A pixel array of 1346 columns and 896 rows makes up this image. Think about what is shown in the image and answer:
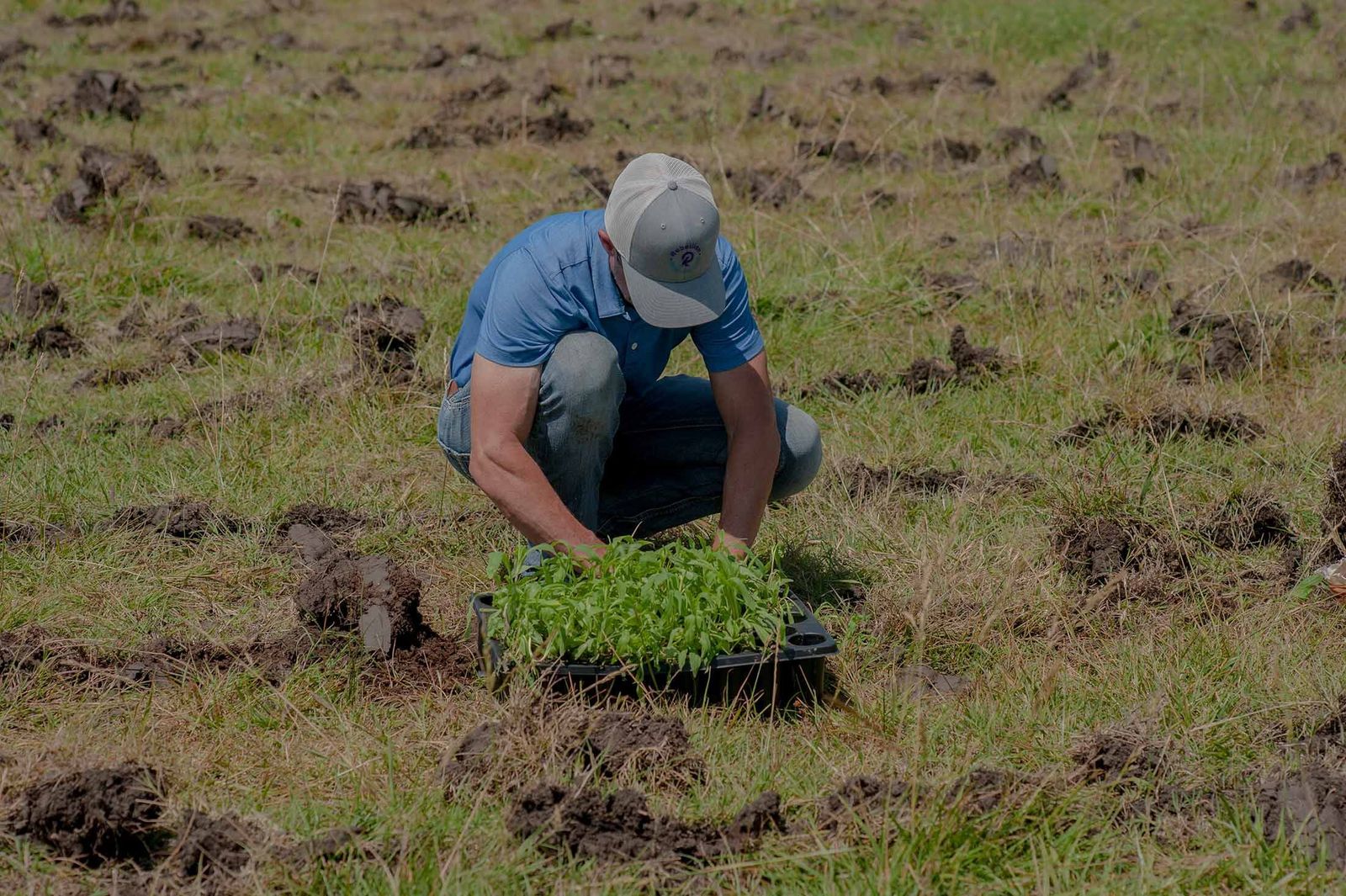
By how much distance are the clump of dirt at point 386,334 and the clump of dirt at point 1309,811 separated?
3213mm

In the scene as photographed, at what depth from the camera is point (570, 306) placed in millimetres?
3357

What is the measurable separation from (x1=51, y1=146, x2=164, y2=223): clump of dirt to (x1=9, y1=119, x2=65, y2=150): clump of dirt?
0.42m

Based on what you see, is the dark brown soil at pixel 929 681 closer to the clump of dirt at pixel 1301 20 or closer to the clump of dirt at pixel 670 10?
the clump of dirt at pixel 670 10

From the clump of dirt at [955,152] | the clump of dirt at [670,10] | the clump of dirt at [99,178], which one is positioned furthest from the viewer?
the clump of dirt at [670,10]

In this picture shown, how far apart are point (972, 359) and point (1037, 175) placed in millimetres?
2387

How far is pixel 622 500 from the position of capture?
389 centimetres

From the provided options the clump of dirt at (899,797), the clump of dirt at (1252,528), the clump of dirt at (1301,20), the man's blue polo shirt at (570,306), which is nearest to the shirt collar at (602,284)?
the man's blue polo shirt at (570,306)

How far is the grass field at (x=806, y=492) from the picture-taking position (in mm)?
2770

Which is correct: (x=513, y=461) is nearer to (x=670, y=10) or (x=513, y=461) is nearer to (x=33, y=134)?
(x=33, y=134)

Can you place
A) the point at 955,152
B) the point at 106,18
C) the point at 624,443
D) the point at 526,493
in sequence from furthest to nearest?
the point at 106,18 < the point at 955,152 < the point at 624,443 < the point at 526,493

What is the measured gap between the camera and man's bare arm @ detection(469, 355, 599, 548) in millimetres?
3266

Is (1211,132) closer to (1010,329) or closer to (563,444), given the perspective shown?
(1010,329)

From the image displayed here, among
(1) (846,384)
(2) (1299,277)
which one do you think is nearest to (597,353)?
(1) (846,384)

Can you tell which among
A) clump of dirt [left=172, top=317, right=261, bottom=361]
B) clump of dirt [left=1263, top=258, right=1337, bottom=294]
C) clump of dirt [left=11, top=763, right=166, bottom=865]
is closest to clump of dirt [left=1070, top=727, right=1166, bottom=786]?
clump of dirt [left=11, top=763, right=166, bottom=865]
